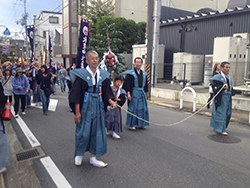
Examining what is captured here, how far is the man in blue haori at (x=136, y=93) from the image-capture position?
578 centimetres

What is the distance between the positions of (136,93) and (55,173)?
9.97 feet

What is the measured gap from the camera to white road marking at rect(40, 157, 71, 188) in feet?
10.5

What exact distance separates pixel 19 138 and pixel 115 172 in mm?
2985

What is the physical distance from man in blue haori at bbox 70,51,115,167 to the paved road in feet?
A: 1.49

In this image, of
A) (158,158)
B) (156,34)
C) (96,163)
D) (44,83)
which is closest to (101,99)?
(96,163)

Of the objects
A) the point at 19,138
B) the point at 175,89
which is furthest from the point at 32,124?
the point at 175,89

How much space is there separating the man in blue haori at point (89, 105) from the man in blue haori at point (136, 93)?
215 centimetres

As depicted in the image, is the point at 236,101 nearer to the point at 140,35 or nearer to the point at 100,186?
the point at 100,186

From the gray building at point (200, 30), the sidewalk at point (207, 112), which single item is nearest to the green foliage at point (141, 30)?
the gray building at point (200, 30)

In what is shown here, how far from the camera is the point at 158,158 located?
160 inches

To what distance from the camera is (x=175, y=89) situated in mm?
11258

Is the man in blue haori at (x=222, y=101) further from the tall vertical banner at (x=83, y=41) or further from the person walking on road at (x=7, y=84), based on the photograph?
the person walking on road at (x=7, y=84)

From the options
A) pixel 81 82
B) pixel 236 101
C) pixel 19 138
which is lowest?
pixel 19 138

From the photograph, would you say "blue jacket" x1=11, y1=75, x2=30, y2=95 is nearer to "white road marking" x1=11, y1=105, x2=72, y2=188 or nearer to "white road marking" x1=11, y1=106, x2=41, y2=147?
"white road marking" x1=11, y1=106, x2=41, y2=147
